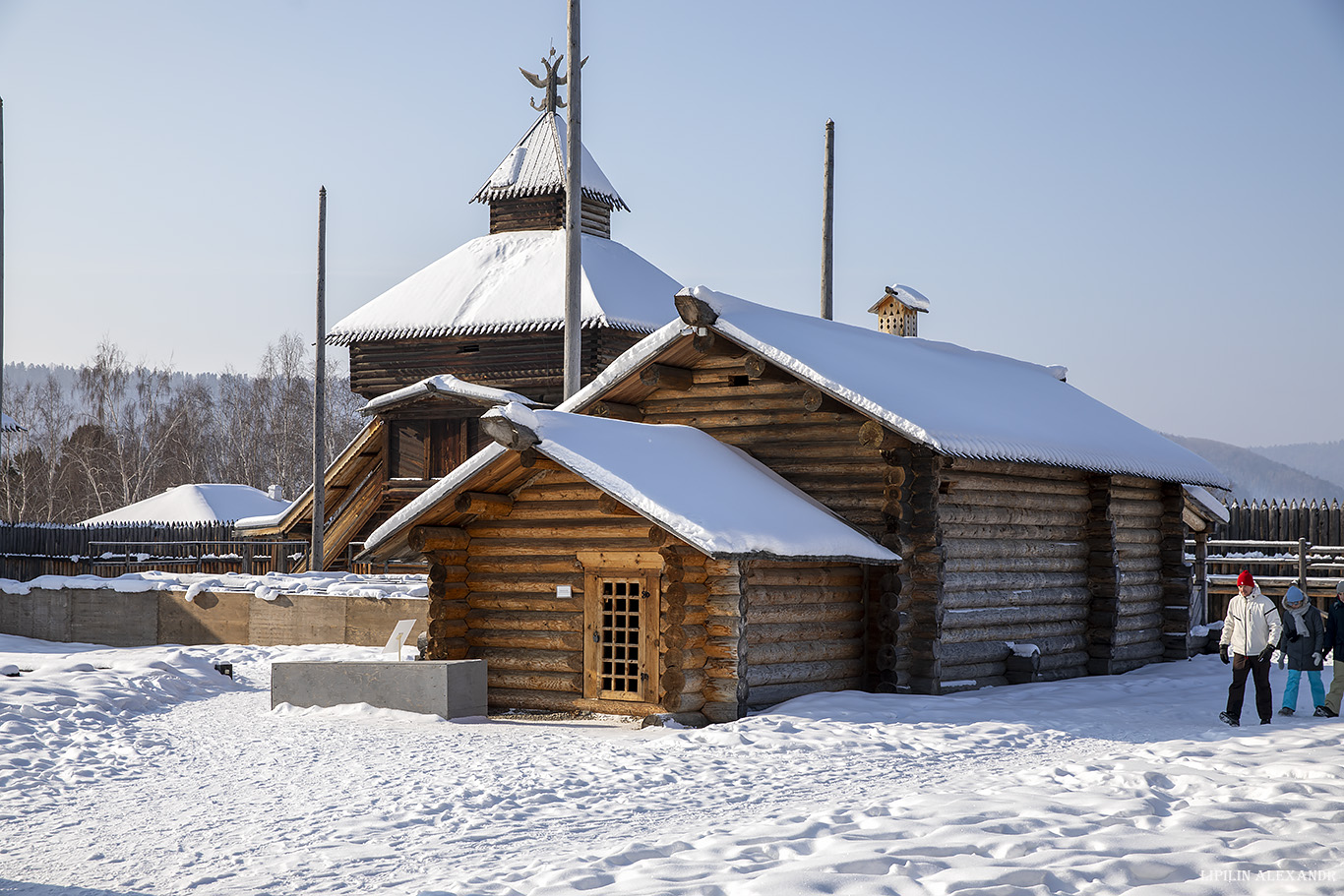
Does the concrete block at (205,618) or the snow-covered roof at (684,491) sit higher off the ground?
the snow-covered roof at (684,491)

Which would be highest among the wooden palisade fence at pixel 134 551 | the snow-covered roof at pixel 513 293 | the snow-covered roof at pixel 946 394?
the snow-covered roof at pixel 513 293

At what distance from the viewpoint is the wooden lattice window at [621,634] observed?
47.5ft

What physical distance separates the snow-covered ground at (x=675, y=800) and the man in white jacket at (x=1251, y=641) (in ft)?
1.47

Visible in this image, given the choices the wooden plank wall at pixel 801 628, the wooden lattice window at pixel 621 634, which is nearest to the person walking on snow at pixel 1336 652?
the wooden plank wall at pixel 801 628

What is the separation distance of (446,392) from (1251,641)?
1846 cm

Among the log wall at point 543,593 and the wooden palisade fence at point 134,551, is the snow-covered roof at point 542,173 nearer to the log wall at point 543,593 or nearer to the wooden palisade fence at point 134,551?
the wooden palisade fence at point 134,551

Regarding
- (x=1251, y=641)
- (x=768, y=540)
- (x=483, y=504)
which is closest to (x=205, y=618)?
(x=483, y=504)

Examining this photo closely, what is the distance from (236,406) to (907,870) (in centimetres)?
7233

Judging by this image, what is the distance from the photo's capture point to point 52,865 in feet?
25.7

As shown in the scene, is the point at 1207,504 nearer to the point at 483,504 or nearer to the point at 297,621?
the point at 483,504

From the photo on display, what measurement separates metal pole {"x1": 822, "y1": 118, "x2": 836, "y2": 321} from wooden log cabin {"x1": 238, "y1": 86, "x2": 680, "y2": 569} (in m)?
4.06

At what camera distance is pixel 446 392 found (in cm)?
2802

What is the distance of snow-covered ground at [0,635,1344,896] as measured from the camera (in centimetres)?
745

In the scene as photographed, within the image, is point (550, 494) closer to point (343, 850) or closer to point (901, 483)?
point (901, 483)
